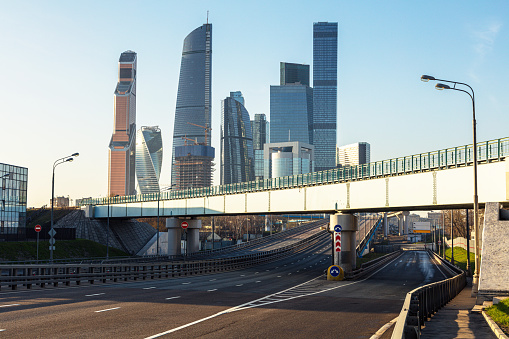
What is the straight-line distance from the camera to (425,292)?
725 inches

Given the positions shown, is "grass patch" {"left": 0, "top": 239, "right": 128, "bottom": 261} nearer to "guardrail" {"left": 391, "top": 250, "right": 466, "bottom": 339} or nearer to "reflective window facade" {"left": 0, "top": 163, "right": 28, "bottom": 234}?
"reflective window facade" {"left": 0, "top": 163, "right": 28, "bottom": 234}

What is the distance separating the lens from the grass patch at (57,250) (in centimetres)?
7250

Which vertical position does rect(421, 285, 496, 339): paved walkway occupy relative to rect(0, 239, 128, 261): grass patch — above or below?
above

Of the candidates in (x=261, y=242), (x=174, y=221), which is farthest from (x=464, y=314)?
(x=261, y=242)

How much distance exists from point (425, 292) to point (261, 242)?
107285 mm

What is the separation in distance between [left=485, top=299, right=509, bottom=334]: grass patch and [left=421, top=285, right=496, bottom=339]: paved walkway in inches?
13.3

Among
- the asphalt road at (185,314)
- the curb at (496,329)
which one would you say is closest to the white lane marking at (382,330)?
the asphalt road at (185,314)

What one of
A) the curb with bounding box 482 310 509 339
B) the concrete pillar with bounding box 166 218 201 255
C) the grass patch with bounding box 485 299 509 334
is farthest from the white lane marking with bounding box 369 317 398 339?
the concrete pillar with bounding box 166 218 201 255

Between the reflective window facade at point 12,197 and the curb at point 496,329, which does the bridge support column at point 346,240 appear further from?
the reflective window facade at point 12,197

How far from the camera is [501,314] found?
1797 centimetres

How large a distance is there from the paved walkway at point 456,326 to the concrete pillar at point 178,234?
7009 cm

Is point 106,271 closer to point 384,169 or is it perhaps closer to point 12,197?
point 384,169

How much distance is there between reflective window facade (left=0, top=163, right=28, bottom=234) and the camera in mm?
93250

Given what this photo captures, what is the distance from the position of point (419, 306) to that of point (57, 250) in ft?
244
